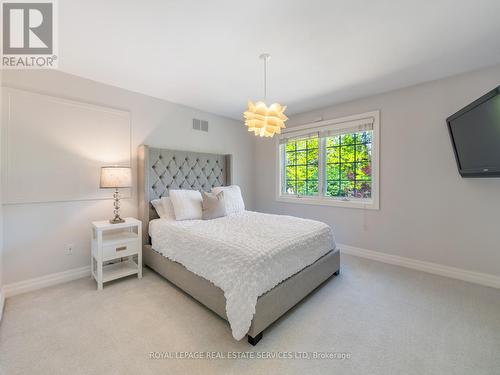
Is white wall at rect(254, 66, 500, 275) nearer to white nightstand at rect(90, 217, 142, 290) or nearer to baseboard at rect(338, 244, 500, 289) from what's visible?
baseboard at rect(338, 244, 500, 289)

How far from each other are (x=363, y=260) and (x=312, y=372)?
237 cm

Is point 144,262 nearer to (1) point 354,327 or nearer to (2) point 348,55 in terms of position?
(1) point 354,327

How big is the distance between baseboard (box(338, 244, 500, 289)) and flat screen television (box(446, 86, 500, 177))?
125 cm

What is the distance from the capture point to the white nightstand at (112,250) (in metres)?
2.49

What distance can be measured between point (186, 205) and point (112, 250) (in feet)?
3.33

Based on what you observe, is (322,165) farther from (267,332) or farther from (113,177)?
(113,177)

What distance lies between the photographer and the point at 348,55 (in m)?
2.33

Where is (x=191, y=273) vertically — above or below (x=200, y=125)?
below

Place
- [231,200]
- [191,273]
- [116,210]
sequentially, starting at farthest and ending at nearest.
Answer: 1. [231,200]
2. [116,210]
3. [191,273]

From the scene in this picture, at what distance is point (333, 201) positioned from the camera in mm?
3850

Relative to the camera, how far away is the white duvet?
1693 mm

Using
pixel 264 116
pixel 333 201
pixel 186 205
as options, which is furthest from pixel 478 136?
pixel 186 205

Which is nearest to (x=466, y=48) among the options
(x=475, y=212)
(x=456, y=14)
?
(x=456, y=14)

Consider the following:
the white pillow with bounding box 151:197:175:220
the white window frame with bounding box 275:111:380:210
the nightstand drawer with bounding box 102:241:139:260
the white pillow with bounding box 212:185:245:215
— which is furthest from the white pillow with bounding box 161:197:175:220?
the white window frame with bounding box 275:111:380:210
